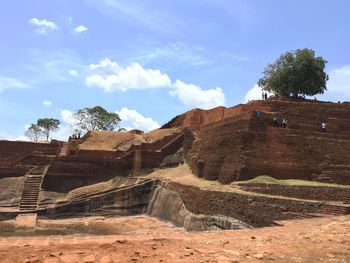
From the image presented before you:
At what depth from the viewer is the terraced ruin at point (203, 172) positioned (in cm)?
1622

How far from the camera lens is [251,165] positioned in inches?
774

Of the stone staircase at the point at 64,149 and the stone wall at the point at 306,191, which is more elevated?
the stone staircase at the point at 64,149

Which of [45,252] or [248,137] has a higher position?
[248,137]

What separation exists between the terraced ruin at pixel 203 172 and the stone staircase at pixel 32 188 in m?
0.06

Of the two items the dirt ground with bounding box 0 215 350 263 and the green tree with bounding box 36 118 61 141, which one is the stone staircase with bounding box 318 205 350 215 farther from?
the green tree with bounding box 36 118 61 141

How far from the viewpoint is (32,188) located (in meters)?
28.9

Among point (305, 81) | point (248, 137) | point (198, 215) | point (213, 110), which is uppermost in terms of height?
point (305, 81)

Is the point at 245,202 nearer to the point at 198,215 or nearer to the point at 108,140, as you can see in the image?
the point at 198,215

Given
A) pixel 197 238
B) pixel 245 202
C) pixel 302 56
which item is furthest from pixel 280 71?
pixel 197 238

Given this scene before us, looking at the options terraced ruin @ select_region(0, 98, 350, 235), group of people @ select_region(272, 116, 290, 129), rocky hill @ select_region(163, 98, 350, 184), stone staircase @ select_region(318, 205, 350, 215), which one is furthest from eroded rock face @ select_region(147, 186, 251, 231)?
group of people @ select_region(272, 116, 290, 129)

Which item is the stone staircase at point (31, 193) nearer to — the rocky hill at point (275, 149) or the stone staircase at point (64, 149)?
the stone staircase at point (64, 149)

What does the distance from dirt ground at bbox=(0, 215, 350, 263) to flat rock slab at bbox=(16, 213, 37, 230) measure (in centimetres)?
1567

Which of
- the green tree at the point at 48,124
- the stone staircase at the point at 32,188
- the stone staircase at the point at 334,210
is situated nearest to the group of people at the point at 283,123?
the stone staircase at the point at 334,210

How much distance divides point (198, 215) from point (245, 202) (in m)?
3.66
